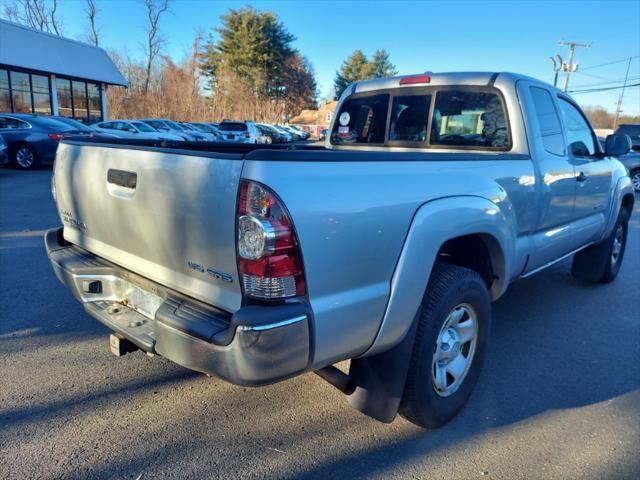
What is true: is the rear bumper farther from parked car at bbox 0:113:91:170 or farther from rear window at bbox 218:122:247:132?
rear window at bbox 218:122:247:132

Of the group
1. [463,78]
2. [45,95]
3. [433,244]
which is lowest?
[433,244]

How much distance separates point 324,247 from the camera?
6.14 ft

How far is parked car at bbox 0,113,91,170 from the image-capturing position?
13328 millimetres

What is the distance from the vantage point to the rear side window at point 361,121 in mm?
4309

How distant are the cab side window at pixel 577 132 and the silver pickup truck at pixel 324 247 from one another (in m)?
0.49

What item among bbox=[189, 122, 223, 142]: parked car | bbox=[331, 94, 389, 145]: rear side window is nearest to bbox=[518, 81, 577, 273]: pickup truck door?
bbox=[331, 94, 389, 145]: rear side window

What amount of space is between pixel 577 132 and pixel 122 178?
3.89 m

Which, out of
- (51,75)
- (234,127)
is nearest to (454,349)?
(234,127)

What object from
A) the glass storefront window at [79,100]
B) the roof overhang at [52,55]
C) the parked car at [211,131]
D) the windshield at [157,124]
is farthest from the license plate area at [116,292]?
the glass storefront window at [79,100]

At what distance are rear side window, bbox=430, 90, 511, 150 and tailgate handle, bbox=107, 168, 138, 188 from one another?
2.52 metres

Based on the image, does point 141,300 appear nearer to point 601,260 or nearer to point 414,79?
point 414,79

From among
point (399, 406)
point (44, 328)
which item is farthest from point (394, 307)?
point (44, 328)

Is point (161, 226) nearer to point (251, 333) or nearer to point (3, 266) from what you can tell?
point (251, 333)

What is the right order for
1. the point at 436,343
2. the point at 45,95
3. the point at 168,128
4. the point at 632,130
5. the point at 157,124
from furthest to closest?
the point at 45,95, the point at 168,128, the point at 157,124, the point at 632,130, the point at 436,343
